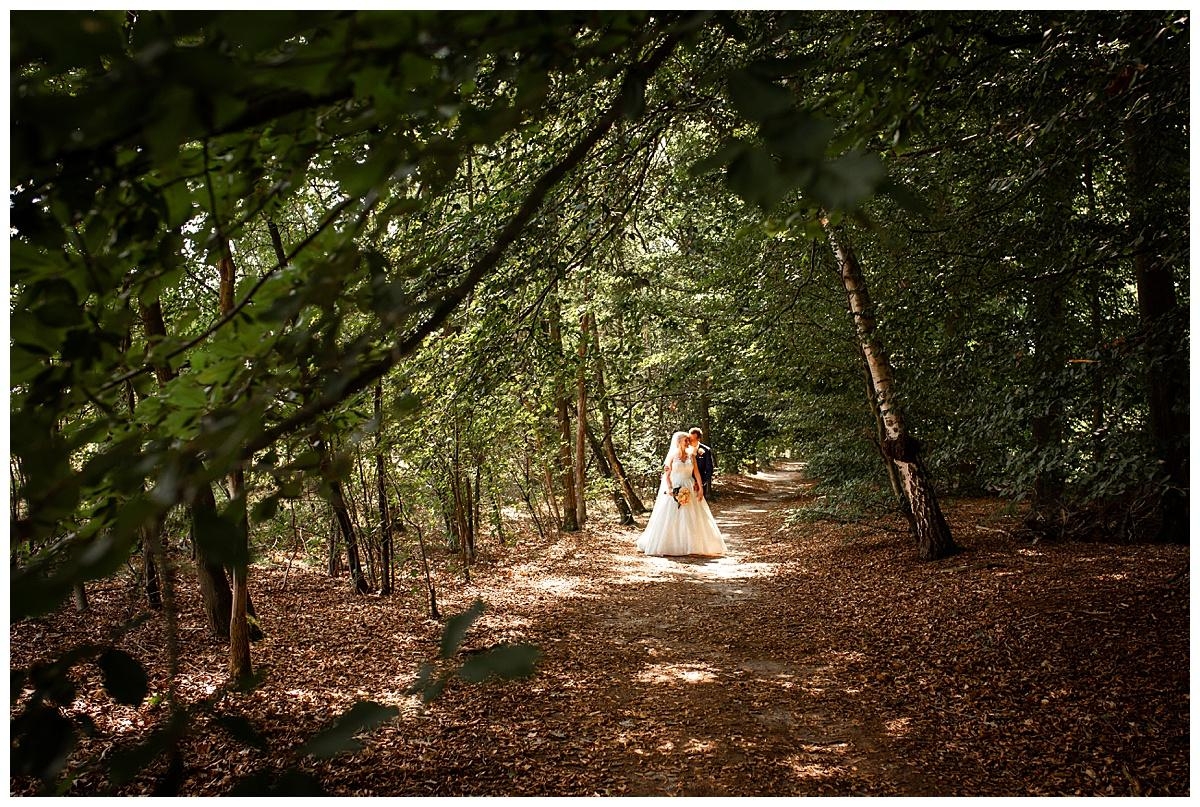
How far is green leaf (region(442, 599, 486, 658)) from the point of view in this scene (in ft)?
2.65

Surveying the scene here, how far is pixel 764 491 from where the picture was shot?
2341 cm

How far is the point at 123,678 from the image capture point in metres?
0.98

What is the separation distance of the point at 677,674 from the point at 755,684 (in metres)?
0.59

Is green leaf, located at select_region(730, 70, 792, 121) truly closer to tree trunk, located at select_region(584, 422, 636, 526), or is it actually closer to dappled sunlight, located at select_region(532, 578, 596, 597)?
dappled sunlight, located at select_region(532, 578, 596, 597)

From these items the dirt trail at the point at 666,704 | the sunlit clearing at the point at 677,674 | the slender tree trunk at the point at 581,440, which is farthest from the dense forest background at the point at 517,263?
the sunlit clearing at the point at 677,674

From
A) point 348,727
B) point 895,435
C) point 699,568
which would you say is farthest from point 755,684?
point 699,568

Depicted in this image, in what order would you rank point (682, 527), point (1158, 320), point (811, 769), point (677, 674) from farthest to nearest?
point (682, 527) → point (677, 674) → point (1158, 320) → point (811, 769)

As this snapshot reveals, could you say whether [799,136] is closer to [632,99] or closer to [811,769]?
[632,99]

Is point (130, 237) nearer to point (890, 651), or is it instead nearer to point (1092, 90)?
point (1092, 90)

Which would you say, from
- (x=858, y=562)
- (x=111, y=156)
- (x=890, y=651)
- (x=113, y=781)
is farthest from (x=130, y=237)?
(x=858, y=562)

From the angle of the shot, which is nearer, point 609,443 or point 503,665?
point 503,665

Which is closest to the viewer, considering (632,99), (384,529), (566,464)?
(632,99)

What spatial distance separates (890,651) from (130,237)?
5.58 meters

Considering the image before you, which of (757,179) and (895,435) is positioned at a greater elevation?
(757,179)
